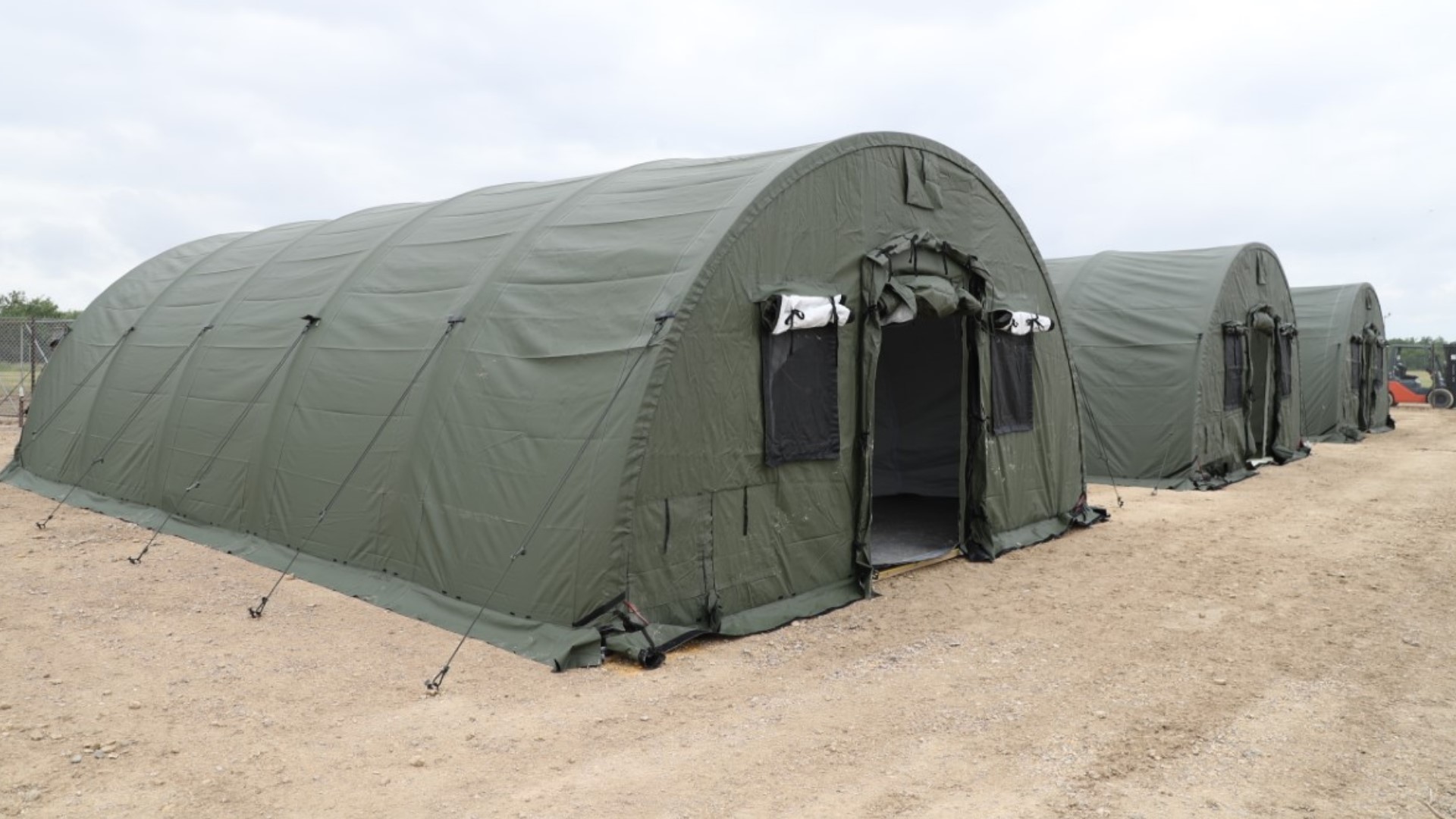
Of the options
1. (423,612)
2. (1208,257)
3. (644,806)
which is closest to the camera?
(644,806)

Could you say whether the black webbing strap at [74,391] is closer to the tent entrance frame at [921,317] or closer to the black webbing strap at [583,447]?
the black webbing strap at [583,447]

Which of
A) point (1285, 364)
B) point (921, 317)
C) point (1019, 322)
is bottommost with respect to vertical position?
point (1285, 364)

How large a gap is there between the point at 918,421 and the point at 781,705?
7.27 meters

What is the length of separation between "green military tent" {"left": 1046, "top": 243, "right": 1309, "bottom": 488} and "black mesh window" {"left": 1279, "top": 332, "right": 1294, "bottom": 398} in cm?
57

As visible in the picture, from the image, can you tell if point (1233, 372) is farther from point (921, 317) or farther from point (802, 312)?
point (802, 312)

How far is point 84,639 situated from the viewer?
6000mm

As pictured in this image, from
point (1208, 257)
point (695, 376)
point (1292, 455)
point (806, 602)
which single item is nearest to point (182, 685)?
point (695, 376)

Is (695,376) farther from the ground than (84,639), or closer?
farther from the ground

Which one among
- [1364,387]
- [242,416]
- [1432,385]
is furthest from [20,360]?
[1432,385]

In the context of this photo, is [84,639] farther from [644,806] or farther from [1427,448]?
[1427,448]

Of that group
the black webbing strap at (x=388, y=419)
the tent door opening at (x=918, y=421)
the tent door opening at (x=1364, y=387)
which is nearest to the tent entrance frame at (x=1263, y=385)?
the tent door opening at (x=918, y=421)

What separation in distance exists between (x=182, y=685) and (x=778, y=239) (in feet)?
14.6

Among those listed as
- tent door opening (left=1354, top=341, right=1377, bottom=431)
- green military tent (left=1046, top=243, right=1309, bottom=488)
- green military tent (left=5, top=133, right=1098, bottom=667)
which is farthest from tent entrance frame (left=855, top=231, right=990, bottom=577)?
tent door opening (left=1354, top=341, right=1377, bottom=431)

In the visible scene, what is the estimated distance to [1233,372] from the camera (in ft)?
46.4
